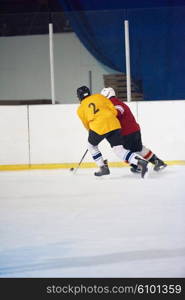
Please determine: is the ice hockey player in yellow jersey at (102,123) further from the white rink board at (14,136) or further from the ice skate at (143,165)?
the white rink board at (14,136)

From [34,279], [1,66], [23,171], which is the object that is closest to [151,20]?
[1,66]

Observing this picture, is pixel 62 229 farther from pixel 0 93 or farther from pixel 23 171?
pixel 0 93

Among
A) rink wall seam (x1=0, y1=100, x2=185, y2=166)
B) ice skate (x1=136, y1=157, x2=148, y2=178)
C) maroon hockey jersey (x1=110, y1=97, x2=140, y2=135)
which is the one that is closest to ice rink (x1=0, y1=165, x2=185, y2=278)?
ice skate (x1=136, y1=157, x2=148, y2=178)

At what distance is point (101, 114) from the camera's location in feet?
10.4

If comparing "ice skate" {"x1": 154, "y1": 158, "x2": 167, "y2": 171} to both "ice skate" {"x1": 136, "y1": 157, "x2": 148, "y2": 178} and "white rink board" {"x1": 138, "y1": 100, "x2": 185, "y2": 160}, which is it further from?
"white rink board" {"x1": 138, "y1": 100, "x2": 185, "y2": 160}

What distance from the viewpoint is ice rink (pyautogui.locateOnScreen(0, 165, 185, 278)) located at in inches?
37.5

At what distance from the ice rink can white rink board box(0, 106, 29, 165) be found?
46 cm

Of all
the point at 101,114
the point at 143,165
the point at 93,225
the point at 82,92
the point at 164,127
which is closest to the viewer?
the point at 93,225

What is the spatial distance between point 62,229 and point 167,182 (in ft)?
4.19

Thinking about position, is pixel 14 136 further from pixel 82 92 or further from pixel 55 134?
pixel 82 92

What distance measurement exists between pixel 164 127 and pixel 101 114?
0.69 metres

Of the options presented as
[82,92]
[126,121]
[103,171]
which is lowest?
[103,171]

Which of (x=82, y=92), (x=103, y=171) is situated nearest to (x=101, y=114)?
(x=82, y=92)

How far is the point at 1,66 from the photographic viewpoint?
4.19 metres
